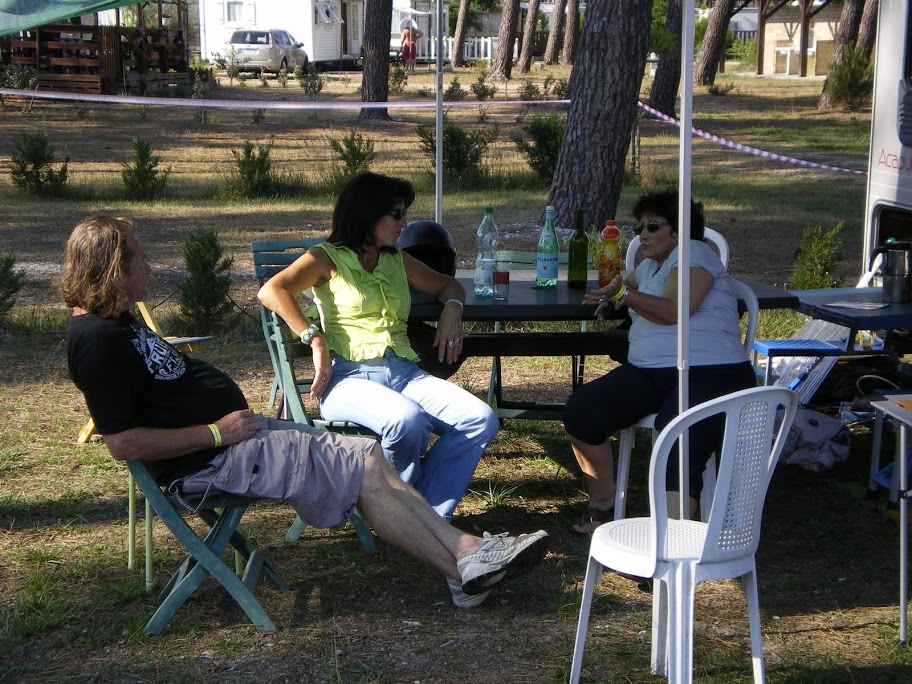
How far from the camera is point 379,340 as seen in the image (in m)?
3.84

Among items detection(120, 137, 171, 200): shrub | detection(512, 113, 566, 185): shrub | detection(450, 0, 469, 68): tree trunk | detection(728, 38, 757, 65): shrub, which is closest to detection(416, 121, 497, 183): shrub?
detection(512, 113, 566, 185): shrub

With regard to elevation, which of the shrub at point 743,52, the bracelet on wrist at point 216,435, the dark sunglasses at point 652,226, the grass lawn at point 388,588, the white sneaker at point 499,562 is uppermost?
the shrub at point 743,52

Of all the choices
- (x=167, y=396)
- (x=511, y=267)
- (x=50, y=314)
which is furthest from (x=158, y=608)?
(x=50, y=314)

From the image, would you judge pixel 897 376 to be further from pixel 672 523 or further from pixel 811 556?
pixel 672 523

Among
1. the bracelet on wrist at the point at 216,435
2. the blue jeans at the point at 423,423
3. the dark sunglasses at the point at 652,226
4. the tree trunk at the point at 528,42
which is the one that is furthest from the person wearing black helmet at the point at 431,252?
the tree trunk at the point at 528,42

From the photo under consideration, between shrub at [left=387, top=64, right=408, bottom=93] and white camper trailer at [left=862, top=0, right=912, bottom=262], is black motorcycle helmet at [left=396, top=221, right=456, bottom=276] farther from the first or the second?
shrub at [left=387, top=64, right=408, bottom=93]

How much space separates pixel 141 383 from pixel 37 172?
962 cm

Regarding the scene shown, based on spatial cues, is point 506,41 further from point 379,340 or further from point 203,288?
point 379,340

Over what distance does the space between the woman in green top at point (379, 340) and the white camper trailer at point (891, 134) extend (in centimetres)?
242

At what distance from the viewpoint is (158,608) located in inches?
125

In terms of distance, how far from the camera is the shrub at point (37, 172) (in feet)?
38.4

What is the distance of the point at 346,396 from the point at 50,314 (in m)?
4.00

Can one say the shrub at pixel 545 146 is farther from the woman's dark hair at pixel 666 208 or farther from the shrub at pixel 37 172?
the woman's dark hair at pixel 666 208

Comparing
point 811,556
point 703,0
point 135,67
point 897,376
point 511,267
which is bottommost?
point 811,556
